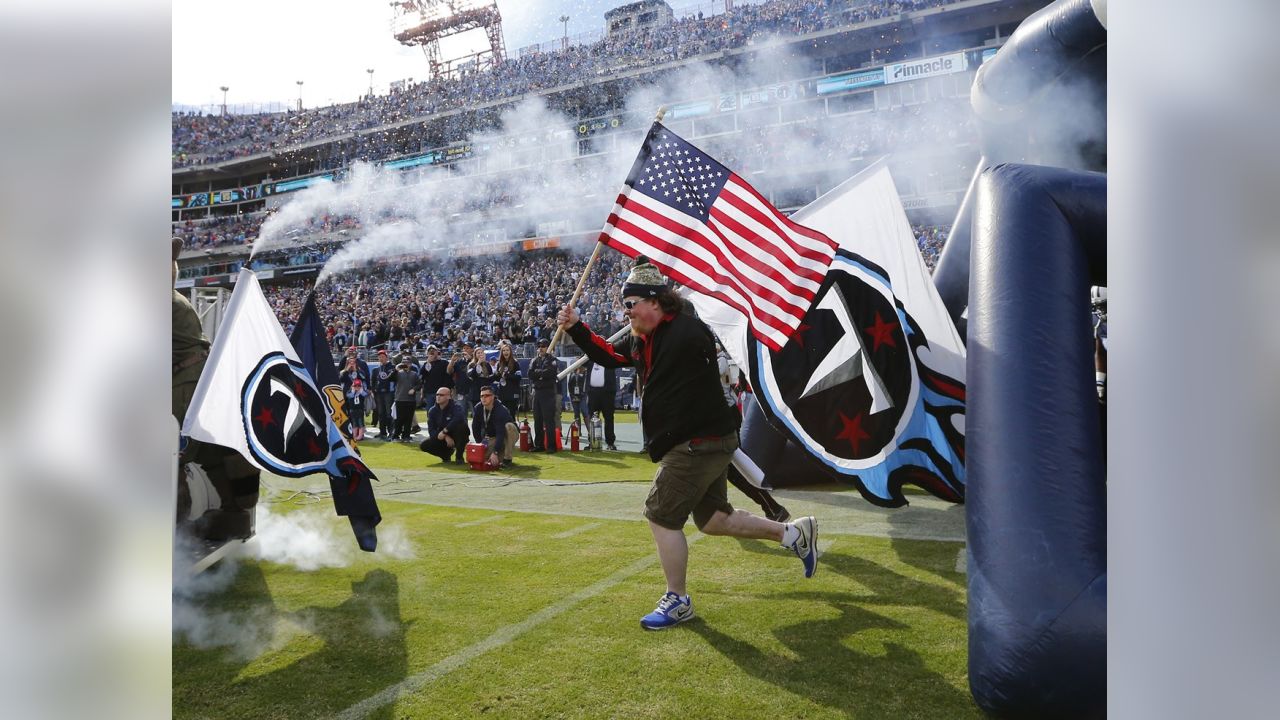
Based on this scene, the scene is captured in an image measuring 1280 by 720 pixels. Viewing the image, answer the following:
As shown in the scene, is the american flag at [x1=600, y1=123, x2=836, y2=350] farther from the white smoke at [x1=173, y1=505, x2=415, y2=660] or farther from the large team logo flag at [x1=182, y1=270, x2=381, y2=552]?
the white smoke at [x1=173, y1=505, x2=415, y2=660]

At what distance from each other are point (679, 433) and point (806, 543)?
90cm

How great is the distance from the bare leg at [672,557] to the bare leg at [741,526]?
12.3 inches

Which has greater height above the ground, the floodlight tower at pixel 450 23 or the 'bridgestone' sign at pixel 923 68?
the floodlight tower at pixel 450 23

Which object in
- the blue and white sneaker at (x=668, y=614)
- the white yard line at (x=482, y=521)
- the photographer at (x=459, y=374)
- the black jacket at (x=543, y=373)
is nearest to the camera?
the blue and white sneaker at (x=668, y=614)

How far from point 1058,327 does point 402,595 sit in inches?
122

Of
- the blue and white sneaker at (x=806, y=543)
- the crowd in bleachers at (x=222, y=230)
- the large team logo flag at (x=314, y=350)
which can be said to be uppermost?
Answer: the crowd in bleachers at (x=222, y=230)

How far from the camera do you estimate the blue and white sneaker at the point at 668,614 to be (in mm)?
3236

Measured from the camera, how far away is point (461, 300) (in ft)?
88.9

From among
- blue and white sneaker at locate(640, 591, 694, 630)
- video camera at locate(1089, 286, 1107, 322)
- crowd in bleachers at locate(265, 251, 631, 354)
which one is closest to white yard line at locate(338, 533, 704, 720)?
blue and white sneaker at locate(640, 591, 694, 630)

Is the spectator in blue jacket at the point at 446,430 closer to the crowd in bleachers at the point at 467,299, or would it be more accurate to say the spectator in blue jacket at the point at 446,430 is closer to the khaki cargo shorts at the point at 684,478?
the crowd in bleachers at the point at 467,299

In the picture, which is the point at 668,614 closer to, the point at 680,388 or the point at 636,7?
the point at 680,388

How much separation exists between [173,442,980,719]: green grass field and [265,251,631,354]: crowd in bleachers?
460 inches

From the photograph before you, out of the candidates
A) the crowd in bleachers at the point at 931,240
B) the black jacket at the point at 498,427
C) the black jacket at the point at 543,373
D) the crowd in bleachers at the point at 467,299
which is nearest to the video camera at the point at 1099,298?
the black jacket at the point at 498,427

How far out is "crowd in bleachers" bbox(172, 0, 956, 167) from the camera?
3319 centimetres
